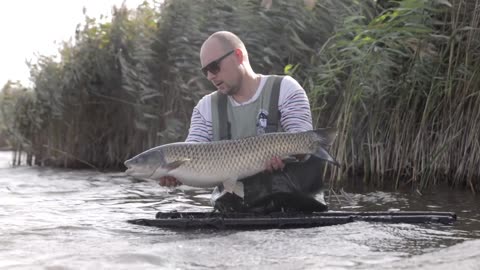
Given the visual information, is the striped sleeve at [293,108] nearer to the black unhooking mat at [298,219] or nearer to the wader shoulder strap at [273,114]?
the wader shoulder strap at [273,114]

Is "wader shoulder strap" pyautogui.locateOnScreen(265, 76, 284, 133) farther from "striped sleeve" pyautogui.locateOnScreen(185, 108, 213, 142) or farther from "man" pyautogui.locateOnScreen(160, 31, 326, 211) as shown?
"striped sleeve" pyautogui.locateOnScreen(185, 108, 213, 142)

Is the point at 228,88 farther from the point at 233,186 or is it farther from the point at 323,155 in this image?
the point at 323,155

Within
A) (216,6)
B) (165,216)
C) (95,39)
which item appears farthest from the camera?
(95,39)

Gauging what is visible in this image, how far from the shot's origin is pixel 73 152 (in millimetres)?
12055

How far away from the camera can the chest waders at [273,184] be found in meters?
4.66

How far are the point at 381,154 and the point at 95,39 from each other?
21.1 ft

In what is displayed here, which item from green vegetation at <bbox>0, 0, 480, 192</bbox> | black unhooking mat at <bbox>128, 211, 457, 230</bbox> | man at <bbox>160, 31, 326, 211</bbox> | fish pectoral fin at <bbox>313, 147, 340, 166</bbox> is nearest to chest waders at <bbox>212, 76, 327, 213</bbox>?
man at <bbox>160, 31, 326, 211</bbox>

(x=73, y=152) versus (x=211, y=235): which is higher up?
(x=73, y=152)

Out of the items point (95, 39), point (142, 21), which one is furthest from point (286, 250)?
point (95, 39)

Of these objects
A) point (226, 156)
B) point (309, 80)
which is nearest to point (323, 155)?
point (226, 156)

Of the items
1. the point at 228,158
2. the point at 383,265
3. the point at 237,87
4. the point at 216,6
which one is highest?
the point at 216,6

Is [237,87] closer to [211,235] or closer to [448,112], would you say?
[211,235]

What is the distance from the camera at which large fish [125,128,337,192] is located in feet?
14.3

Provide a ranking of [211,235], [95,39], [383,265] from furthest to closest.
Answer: [95,39], [211,235], [383,265]
